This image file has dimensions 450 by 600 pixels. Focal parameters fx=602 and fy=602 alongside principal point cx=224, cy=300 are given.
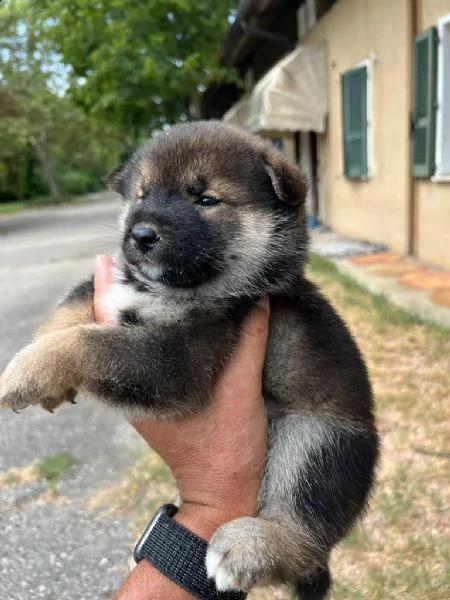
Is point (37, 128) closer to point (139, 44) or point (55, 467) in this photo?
point (139, 44)

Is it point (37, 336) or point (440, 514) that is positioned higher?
point (37, 336)

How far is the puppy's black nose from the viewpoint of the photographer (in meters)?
2.18

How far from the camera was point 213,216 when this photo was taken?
2348 millimetres

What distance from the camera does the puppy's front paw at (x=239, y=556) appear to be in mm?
2086

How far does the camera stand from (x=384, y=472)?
388 cm

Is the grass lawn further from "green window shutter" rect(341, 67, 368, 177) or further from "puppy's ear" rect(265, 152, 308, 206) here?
"green window shutter" rect(341, 67, 368, 177)

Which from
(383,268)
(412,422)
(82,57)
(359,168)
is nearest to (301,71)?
(359,168)

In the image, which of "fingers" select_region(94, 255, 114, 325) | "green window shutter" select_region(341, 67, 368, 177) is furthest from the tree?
"fingers" select_region(94, 255, 114, 325)

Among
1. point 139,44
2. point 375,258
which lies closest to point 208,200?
point 375,258

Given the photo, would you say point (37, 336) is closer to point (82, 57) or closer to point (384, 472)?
point (384, 472)

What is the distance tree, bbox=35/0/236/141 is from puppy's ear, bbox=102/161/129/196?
41.3 ft

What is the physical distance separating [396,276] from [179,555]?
645cm

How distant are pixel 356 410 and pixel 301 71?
11.0 metres

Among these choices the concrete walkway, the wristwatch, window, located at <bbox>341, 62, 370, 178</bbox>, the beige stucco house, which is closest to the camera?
the wristwatch
